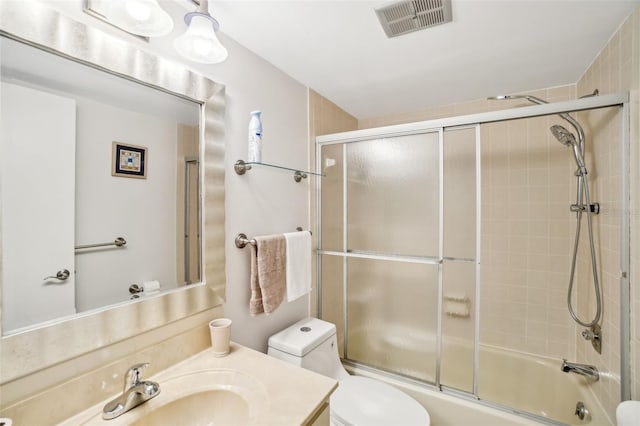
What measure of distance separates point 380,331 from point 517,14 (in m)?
1.88

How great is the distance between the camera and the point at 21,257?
0.74 meters

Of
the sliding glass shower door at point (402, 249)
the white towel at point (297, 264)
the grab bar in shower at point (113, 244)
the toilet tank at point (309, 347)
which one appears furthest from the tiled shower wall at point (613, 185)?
the grab bar in shower at point (113, 244)

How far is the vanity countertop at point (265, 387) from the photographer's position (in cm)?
78

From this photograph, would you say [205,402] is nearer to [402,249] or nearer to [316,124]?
[402,249]

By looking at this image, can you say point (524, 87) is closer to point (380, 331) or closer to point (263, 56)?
point (263, 56)

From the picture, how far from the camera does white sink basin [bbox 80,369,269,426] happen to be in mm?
826

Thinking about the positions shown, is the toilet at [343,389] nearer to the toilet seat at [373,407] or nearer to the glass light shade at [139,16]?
the toilet seat at [373,407]

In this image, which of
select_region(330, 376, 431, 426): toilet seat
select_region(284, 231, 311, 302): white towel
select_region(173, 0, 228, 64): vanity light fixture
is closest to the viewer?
select_region(173, 0, 228, 64): vanity light fixture

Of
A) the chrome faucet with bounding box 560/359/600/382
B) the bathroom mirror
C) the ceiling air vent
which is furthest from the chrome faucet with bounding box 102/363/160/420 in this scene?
the chrome faucet with bounding box 560/359/600/382

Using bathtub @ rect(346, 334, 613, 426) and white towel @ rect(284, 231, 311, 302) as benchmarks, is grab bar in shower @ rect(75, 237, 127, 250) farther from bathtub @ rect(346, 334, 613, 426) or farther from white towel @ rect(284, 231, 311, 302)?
bathtub @ rect(346, 334, 613, 426)

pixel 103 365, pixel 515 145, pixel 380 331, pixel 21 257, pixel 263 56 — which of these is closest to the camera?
pixel 21 257

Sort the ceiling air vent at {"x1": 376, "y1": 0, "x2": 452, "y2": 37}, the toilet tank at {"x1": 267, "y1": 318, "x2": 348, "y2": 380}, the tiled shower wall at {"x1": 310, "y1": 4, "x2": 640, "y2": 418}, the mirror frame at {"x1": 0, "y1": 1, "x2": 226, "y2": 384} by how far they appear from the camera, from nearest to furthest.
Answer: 1. the mirror frame at {"x1": 0, "y1": 1, "x2": 226, "y2": 384}
2. the ceiling air vent at {"x1": 376, "y1": 0, "x2": 452, "y2": 37}
3. the toilet tank at {"x1": 267, "y1": 318, "x2": 348, "y2": 380}
4. the tiled shower wall at {"x1": 310, "y1": 4, "x2": 640, "y2": 418}

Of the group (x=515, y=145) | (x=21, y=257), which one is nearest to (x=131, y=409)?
(x=21, y=257)

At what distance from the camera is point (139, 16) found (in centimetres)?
78
